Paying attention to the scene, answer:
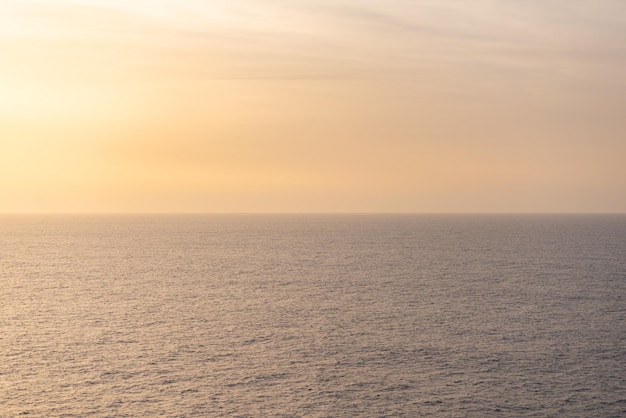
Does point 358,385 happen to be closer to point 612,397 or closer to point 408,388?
point 408,388

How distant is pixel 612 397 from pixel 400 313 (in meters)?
40.6

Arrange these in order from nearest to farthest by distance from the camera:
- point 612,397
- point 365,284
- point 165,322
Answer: point 612,397 → point 165,322 → point 365,284

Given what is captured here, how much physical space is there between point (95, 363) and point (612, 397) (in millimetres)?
48816

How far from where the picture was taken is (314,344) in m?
74.7

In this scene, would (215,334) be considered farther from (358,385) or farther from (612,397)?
(612,397)

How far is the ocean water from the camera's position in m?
55.0

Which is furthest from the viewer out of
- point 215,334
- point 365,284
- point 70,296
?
point 365,284

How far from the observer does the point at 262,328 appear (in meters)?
83.8

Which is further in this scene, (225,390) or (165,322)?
(165,322)

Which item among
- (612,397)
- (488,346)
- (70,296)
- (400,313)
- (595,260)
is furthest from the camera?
(595,260)

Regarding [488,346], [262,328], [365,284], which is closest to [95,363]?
[262,328]

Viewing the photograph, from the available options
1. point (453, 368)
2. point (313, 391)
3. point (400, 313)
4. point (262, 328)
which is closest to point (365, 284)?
point (400, 313)

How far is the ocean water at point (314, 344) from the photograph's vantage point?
55.0m

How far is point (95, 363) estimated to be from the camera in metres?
67.0
